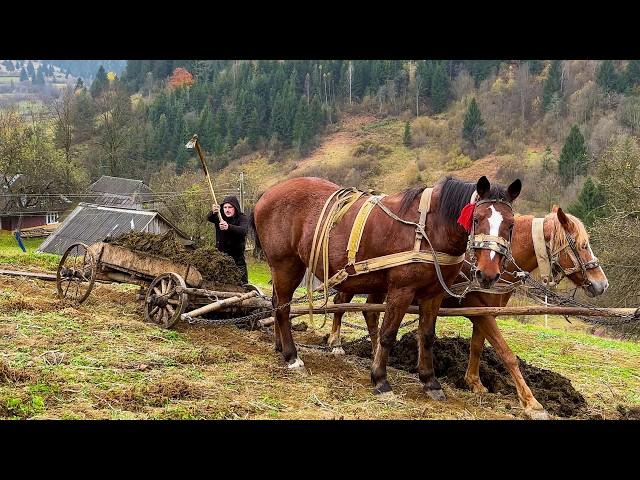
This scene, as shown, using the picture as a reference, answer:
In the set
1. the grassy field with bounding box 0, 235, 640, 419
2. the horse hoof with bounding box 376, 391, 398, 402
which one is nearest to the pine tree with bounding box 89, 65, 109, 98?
the grassy field with bounding box 0, 235, 640, 419

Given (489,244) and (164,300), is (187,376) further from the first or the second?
(489,244)

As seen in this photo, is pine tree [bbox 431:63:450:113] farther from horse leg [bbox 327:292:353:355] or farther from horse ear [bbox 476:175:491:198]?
horse ear [bbox 476:175:491:198]

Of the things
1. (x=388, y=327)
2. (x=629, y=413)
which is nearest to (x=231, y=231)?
(x=388, y=327)

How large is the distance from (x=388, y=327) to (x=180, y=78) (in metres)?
114

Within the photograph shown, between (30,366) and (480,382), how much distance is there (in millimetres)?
4873

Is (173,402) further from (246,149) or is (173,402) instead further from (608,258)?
(246,149)

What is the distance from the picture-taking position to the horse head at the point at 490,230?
513 centimetres

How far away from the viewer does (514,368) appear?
6055mm

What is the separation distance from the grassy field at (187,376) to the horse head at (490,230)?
152cm

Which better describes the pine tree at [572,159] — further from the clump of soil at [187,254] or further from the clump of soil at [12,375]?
the clump of soil at [12,375]

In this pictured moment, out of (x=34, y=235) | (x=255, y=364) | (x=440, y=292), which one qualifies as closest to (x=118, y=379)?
(x=255, y=364)

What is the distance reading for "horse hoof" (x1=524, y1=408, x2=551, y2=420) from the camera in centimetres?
573

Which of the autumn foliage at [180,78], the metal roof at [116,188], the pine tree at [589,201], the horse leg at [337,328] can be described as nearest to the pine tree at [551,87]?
the pine tree at [589,201]

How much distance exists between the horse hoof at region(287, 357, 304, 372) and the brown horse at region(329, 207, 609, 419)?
1.93m
